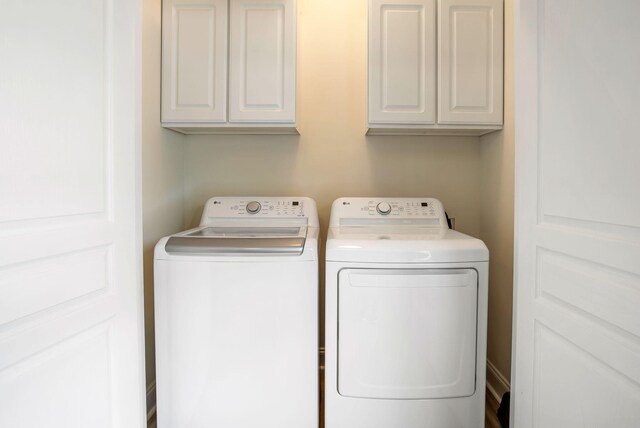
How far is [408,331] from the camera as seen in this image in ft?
4.39

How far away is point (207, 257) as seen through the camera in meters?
1.38

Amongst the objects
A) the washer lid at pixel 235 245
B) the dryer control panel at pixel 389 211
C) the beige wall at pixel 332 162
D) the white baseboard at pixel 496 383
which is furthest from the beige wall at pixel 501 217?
the washer lid at pixel 235 245

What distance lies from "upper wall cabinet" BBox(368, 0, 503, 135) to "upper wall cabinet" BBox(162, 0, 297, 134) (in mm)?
473

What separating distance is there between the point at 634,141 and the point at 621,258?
26cm

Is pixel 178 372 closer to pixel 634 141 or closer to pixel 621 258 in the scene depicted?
pixel 621 258

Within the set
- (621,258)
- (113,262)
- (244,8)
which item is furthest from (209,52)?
(621,258)

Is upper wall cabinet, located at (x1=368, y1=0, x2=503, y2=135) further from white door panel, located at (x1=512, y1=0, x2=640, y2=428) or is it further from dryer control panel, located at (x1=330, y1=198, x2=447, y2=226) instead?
white door panel, located at (x1=512, y1=0, x2=640, y2=428)

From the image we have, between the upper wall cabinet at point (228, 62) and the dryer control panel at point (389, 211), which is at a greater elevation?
the upper wall cabinet at point (228, 62)

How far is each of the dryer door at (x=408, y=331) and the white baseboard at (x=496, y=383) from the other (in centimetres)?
56

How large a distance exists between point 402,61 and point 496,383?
72.9 inches

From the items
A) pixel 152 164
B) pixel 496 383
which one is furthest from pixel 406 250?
pixel 152 164

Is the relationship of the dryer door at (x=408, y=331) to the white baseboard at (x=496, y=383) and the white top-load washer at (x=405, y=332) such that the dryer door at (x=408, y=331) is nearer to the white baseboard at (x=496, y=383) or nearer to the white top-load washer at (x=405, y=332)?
the white top-load washer at (x=405, y=332)

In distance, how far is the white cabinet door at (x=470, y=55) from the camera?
5.81 ft

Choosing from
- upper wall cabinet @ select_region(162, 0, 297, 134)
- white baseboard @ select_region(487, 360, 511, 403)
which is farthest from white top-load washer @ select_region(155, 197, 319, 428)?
white baseboard @ select_region(487, 360, 511, 403)
